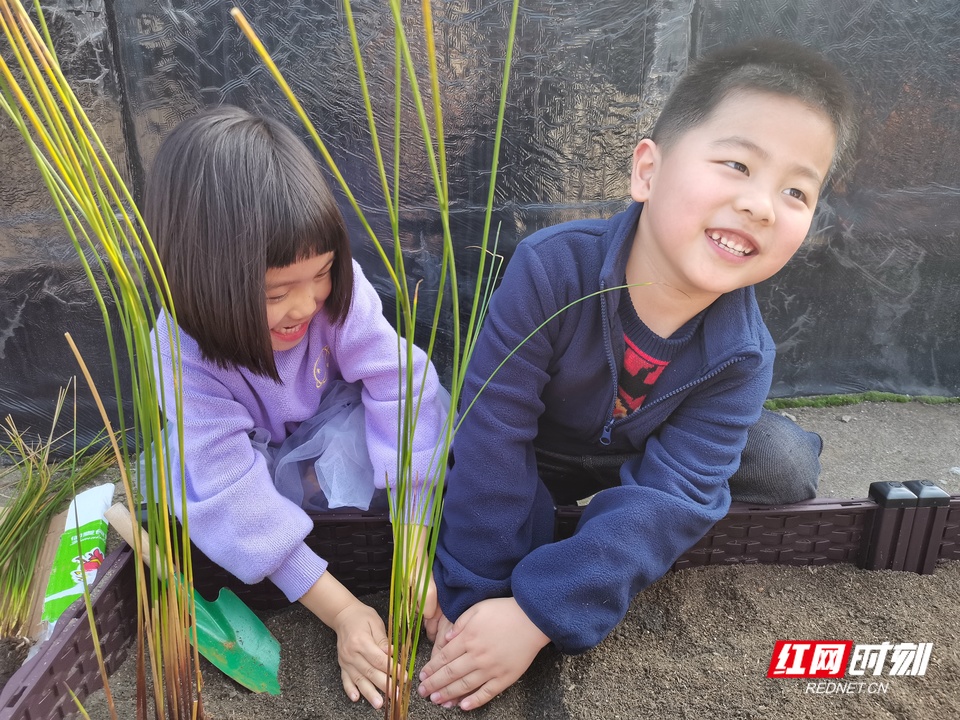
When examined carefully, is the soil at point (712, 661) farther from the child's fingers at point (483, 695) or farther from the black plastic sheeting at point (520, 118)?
the black plastic sheeting at point (520, 118)

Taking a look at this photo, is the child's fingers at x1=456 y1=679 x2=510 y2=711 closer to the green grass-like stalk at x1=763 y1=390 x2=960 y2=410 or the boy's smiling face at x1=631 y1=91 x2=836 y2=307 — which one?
the boy's smiling face at x1=631 y1=91 x2=836 y2=307

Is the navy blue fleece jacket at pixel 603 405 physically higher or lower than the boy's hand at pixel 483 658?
higher

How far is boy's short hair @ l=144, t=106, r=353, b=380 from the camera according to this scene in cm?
113

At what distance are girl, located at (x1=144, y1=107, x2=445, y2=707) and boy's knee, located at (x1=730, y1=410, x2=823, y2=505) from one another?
0.65 m

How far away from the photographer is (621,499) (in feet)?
4.44

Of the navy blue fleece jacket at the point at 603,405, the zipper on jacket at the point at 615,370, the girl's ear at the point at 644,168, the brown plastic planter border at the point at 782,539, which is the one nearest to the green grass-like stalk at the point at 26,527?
the brown plastic planter border at the point at 782,539

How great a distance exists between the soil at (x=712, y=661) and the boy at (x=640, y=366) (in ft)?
0.29

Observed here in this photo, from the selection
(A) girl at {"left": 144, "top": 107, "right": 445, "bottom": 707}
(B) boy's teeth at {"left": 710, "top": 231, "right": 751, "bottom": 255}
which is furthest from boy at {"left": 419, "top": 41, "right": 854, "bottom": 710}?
(A) girl at {"left": 144, "top": 107, "right": 445, "bottom": 707}

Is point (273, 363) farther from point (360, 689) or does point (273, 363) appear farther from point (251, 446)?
point (360, 689)

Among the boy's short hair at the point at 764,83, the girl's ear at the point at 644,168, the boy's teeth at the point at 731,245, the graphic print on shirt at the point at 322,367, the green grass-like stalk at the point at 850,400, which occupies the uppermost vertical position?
the boy's short hair at the point at 764,83

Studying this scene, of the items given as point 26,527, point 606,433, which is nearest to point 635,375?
point 606,433

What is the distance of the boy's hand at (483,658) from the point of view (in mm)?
1261

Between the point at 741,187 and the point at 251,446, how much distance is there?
100 centimetres

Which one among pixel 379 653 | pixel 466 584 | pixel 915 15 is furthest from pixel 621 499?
pixel 915 15
